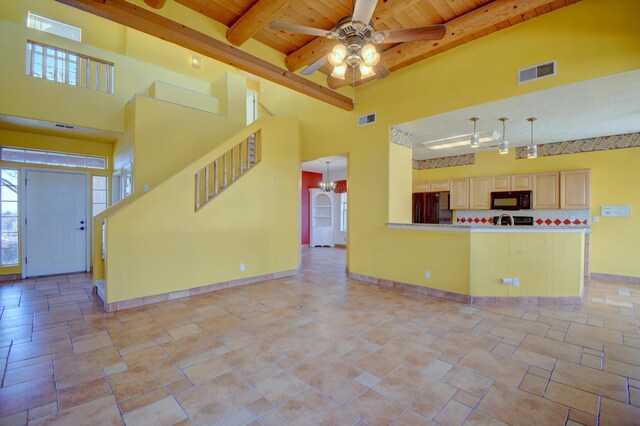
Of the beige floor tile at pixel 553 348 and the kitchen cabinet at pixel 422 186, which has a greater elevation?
the kitchen cabinet at pixel 422 186

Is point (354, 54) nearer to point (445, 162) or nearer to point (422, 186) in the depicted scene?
point (445, 162)

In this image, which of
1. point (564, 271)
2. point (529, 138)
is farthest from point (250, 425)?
point (529, 138)

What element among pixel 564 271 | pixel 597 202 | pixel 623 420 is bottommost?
pixel 623 420

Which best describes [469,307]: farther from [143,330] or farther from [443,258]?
[143,330]

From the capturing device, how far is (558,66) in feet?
10.8

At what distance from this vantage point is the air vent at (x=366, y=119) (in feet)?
16.8

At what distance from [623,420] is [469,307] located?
210cm

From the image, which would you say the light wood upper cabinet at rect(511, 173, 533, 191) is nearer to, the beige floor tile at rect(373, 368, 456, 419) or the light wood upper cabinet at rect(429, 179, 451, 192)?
the light wood upper cabinet at rect(429, 179, 451, 192)

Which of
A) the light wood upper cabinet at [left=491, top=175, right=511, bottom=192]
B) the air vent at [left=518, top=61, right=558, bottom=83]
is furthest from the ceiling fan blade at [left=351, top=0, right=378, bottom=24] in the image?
the light wood upper cabinet at [left=491, top=175, right=511, bottom=192]

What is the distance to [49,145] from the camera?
5734 millimetres

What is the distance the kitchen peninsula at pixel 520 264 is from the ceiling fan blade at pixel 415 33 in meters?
2.63

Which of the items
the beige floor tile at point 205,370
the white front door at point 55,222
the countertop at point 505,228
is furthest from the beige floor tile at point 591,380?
the white front door at point 55,222

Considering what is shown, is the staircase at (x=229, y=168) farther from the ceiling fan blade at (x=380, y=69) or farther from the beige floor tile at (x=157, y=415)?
the beige floor tile at (x=157, y=415)

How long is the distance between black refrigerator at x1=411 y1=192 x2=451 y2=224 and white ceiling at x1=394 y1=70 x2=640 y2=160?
2.06 meters
